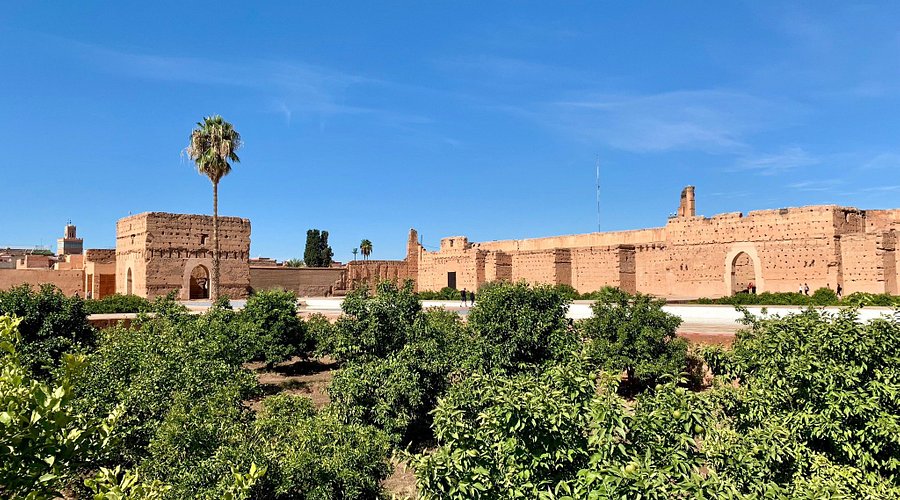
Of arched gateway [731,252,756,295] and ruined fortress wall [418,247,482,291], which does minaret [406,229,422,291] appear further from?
arched gateway [731,252,756,295]

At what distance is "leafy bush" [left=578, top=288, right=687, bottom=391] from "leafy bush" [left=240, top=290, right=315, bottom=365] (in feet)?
30.1

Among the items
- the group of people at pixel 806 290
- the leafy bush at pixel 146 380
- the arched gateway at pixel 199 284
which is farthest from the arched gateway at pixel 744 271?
the arched gateway at pixel 199 284

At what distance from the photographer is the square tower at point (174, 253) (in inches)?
1135

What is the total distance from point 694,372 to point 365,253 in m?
63.2

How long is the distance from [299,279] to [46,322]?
25601 millimetres

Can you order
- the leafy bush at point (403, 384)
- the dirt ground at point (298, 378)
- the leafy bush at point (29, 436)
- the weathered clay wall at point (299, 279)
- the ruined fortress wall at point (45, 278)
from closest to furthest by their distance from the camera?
the leafy bush at point (29, 436) < the leafy bush at point (403, 384) < the dirt ground at point (298, 378) < the ruined fortress wall at point (45, 278) < the weathered clay wall at point (299, 279)

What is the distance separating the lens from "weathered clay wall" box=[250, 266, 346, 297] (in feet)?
120

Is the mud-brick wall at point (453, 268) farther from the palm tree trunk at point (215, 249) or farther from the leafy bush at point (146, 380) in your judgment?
the leafy bush at point (146, 380)

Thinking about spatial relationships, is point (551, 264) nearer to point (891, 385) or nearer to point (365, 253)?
point (891, 385)

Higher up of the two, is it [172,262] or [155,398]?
[172,262]

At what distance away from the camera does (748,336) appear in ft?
33.1

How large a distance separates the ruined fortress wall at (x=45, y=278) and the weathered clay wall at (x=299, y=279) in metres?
9.85

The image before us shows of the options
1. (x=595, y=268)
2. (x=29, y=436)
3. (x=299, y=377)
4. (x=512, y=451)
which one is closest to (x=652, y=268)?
(x=595, y=268)

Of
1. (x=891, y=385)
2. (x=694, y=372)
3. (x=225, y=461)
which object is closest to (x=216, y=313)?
(x=225, y=461)
